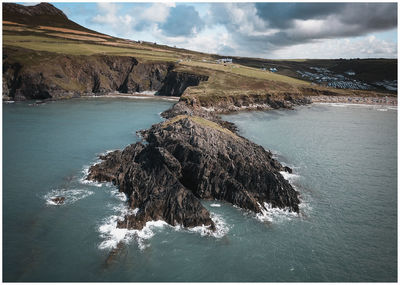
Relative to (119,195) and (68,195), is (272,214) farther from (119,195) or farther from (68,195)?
(68,195)

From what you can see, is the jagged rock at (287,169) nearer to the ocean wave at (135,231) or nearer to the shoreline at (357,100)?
the ocean wave at (135,231)

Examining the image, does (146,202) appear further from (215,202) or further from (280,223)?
(280,223)

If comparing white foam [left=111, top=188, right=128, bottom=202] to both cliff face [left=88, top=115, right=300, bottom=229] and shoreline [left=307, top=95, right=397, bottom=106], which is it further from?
shoreline [left=307, top=95, right=397, bottom=106]

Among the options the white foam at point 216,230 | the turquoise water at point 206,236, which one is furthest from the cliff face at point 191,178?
the turquoise water at point 206,236

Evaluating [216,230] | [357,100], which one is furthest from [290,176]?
[357,100]

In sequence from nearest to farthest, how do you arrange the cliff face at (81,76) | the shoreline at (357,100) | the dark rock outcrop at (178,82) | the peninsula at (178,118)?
the peninsula at (178,118)
the cliff face at (81,76)
the dark rock outcrop at (178,82)
the shoreline at (357,100)

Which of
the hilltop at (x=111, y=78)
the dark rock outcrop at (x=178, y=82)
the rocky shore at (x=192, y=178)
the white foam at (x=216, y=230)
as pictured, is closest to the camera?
the white foam at (x=216, y=230)
